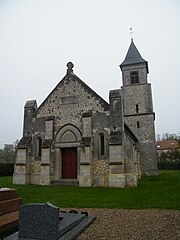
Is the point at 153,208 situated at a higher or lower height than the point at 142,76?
lower

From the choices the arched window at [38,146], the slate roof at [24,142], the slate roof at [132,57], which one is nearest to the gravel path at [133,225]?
the arched window at [38,146]

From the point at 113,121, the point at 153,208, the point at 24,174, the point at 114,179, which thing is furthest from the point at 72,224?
the point at 24,174

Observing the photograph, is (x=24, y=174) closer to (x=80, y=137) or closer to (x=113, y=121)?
(x=80, y=137)

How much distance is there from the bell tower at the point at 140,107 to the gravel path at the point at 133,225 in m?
18.2

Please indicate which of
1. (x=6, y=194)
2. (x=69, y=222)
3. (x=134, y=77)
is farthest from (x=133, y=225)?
(x=134, y=77)

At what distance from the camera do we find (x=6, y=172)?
27.6 metres

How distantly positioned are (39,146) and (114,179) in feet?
20.9

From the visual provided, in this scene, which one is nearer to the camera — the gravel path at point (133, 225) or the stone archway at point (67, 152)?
the gravel path at point (133, 225)

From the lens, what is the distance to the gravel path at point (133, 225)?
483 centimetres

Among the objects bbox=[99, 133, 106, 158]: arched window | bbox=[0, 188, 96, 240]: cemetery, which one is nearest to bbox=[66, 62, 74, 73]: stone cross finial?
bbox=[99, 133, 106, 158]: arched window

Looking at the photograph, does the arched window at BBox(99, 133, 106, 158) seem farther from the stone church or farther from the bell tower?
A: the bell tower

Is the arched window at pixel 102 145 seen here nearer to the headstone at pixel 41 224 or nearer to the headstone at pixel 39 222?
the headstone at pixel 41 224

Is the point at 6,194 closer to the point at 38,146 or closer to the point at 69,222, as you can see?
the point at 69,222

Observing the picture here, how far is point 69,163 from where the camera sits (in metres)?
15.6
